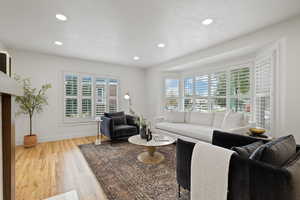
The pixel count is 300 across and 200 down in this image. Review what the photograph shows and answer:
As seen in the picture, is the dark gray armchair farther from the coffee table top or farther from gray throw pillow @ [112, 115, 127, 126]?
the coffee table top

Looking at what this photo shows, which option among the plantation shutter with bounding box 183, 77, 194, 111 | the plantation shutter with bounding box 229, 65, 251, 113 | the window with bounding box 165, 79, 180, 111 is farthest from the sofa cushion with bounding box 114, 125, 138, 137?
the plantation shutter with bounding box 229, 65, 251, 113

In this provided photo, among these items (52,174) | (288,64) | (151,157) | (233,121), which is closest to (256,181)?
(151,157)

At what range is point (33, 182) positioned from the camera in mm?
2090

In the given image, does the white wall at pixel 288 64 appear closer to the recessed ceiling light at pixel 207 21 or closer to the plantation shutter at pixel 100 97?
the recessed ceiling light at pixel 207 21

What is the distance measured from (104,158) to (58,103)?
2.53m

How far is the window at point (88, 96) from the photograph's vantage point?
175 inches

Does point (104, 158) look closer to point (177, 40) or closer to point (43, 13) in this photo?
point (43, 13)

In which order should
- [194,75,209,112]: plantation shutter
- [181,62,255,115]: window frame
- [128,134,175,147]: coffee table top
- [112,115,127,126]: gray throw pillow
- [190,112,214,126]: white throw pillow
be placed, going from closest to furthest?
[128,134,175,147]: coffee table top
[181,62,255,115]: window frame
[190,112,214,126]: white throw pillow
[112,115,127,126]: gray throw pillow
[194,75,209,112]: plantation shutter

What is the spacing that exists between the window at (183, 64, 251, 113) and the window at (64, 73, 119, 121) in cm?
277

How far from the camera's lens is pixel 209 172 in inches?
51.0

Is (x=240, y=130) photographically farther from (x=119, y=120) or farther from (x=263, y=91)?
(x=119, y=120)

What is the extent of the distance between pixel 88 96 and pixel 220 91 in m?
4.25

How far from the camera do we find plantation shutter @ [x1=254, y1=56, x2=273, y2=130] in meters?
2.78

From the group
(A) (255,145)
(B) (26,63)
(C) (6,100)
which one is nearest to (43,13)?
→ (C) (6,100)
